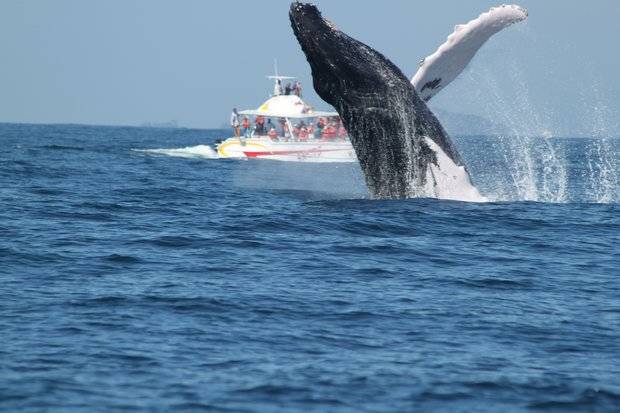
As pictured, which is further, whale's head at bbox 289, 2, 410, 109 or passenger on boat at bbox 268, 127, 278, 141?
passenger on boat at bbox 268, 127, 278, 141

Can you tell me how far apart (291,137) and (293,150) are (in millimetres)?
1438

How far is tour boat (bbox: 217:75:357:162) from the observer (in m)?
42.1

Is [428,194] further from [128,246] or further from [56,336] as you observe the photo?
[56,336]

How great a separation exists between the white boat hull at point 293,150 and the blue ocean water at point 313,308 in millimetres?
26620

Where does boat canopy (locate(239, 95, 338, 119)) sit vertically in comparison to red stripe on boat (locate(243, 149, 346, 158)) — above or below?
above

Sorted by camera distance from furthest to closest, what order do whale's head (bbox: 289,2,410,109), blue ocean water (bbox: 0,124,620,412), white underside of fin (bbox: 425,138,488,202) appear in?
white underside of fin (bbox: 425,138,488,202) → whale's head (bbox: 289,2,410,109) → blue ocean water (bbox: 0,124,620,412)

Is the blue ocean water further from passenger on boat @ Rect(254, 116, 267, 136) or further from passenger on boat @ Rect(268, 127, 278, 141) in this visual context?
passenger on boat @ Rect(254, 116, 267, 136)

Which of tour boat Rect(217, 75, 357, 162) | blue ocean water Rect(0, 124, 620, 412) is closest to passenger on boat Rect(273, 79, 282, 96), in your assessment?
tour boat Rect(217, 75, 357, 162)

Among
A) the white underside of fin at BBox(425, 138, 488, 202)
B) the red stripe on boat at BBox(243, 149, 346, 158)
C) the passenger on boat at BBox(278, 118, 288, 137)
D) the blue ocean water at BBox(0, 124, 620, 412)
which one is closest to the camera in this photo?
the blue ocean water at BBox(0, 124, 620, 412)

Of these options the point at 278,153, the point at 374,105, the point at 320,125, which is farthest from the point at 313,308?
the point at 320,125

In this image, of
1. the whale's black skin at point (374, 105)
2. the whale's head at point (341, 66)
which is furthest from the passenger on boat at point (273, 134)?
the whale's head at point (341, 66)

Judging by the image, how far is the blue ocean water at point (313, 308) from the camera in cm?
666

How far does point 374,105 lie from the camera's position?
13.2 m

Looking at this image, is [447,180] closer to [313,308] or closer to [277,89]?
[313,308]
